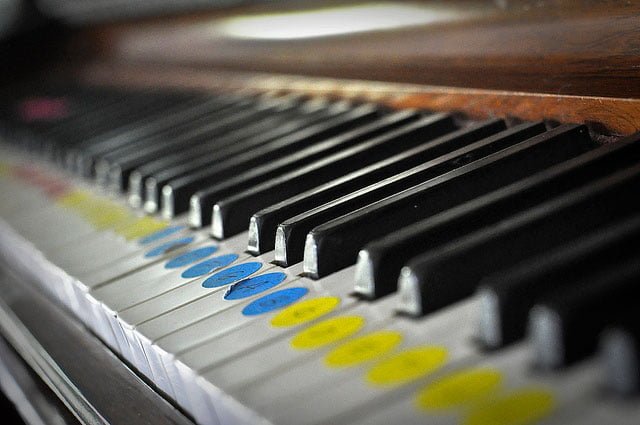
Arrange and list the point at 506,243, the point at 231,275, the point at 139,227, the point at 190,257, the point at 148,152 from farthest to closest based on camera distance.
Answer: the point at 148,152
the point at 139,227
the point at 190,257
the point at 231,275
the point at 506,243

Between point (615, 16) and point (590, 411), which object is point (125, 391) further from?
point (615, 16)

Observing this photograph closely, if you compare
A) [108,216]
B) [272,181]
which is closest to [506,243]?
[272,181]

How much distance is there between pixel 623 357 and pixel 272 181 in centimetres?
78

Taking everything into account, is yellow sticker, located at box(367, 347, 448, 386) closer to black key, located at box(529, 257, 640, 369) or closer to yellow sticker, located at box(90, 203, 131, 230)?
black key, located at box(529, 257, 640, 369)

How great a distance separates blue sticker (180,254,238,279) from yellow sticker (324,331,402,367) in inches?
13.9

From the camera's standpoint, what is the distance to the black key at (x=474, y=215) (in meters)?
0.81

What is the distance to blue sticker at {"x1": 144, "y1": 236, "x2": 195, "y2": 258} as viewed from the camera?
120 cm

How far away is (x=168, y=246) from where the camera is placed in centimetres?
122

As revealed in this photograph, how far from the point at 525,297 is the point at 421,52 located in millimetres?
803

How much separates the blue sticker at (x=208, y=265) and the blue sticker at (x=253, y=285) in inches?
3.8

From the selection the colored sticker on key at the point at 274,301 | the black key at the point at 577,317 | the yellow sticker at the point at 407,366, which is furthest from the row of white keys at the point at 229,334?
the black key at the point at 577,317

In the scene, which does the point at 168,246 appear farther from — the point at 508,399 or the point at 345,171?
the point at 508,399

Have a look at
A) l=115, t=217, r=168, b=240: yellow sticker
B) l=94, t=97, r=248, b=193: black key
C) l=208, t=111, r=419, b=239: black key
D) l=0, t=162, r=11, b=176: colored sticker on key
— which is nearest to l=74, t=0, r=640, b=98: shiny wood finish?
l=208, t=111, r=419, b=239: black key

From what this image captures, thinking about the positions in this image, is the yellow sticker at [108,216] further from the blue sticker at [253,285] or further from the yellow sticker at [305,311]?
the yellow sticker at [305,311]
